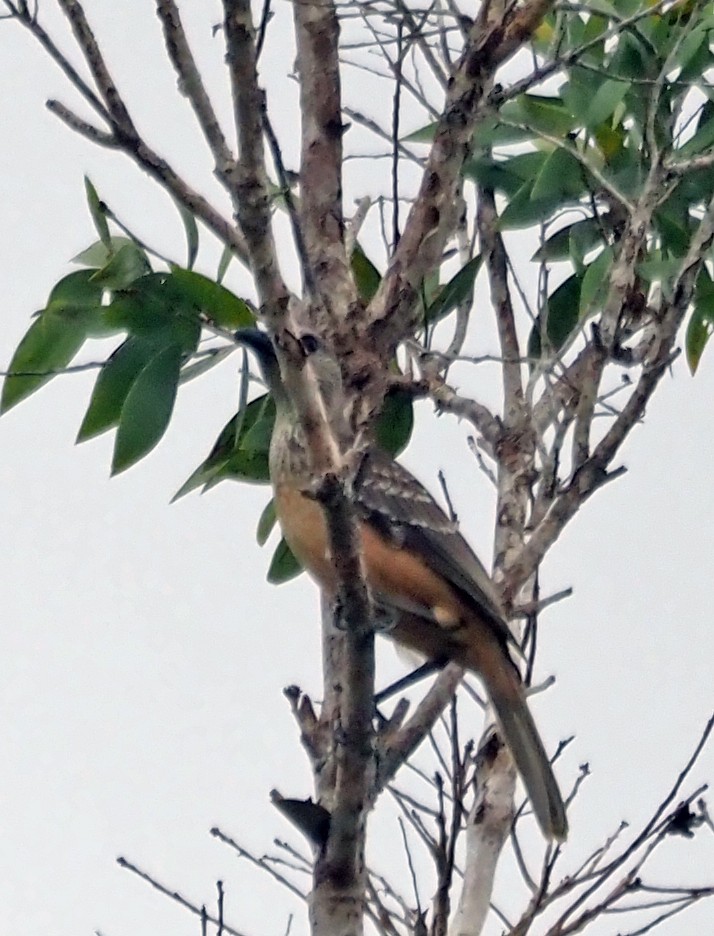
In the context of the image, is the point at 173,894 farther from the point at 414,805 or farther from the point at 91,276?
the point at 91,276

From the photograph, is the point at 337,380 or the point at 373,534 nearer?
the point at 337,380

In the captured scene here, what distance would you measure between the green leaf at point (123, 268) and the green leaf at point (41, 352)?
0.79 feet

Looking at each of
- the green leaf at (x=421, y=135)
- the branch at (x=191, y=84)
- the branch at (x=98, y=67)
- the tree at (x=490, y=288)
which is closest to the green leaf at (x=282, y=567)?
the tree at (x=490, y=288)

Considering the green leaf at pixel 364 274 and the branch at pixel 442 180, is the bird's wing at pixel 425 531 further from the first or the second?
the green leaf at pixel 364 274

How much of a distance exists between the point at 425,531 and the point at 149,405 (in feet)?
2.86

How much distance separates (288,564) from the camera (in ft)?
15.4

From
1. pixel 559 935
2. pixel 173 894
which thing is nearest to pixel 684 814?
pixel 559 935

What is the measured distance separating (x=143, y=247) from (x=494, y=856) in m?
1.77

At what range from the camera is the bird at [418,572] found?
391 cm

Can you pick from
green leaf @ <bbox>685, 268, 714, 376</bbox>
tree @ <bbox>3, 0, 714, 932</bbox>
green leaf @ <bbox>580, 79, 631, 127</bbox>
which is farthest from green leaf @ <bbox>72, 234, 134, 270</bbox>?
green leaf @ <bbox>685, 268, 714, 376</bbox>

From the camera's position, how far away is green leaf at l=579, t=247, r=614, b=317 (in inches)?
167

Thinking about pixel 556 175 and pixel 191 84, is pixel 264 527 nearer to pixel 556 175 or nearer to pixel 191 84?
pixel 556 175

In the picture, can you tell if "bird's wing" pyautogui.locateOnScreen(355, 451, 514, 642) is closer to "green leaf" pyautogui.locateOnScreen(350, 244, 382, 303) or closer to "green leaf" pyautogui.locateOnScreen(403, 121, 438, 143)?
"green leaf" pyautogui.locateOnScreen(350, 244, 382, 303)

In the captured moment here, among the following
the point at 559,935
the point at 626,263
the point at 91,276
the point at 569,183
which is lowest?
the point at 559,935
